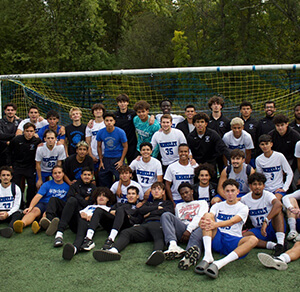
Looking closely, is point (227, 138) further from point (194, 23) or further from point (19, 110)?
point (194, 23)

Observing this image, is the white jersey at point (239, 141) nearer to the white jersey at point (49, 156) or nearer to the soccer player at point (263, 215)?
the soccer player at point (263, 215)

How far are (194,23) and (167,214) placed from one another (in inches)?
889

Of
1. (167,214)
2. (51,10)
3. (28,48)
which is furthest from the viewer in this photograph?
(28,48)

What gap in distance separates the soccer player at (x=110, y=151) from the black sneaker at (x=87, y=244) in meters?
1.58

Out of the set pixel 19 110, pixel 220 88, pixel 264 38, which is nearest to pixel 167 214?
pixel 19 110

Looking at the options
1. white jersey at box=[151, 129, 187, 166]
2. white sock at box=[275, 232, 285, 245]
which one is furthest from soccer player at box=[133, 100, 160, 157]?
white sock at box=[275, 232, 285, 245]

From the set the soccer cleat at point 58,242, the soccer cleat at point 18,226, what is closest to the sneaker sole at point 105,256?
the soccer cleat at point 58,242

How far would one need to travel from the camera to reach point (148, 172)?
566 centimetres

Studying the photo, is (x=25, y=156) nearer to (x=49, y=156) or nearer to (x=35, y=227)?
(x=49, y=156)

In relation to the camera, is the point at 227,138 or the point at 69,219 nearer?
the point at 69,219

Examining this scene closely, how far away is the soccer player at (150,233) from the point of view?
4.23 meters

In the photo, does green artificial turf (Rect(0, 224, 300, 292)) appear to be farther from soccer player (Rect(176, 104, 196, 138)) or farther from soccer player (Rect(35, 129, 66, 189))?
soccer player (Rect(176, 104, 196, 138))

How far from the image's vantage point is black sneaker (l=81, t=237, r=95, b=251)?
4.57 meters

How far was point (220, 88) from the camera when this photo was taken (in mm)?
11250
